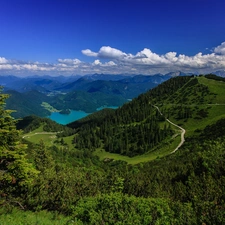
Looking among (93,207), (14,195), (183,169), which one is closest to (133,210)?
(93,207)

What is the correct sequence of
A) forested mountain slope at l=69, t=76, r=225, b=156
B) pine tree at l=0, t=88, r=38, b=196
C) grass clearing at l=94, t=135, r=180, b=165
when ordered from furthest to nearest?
forested mountain slope at l=69, t=76, r=225, b=156
grass clearing at l=94, t=135, r=180, b=165
pine tree at l=0, t=88, r=38, b=196

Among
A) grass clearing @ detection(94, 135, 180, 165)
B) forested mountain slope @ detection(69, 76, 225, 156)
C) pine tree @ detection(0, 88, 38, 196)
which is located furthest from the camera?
forested mountain slope @ detection(69, 76, 225, 156)

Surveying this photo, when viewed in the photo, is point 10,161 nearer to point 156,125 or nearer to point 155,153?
point 155,153

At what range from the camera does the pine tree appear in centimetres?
2341

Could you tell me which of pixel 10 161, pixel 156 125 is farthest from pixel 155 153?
pixel 10 161

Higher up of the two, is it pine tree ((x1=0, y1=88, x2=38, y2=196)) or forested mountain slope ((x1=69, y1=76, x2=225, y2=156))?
pine tree ((x1=0, y1=88, x2=38, y2=196))

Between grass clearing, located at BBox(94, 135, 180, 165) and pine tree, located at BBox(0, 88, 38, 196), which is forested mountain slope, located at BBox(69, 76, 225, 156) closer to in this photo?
grass clearing, located at BBox(94, 135, 180, 165)

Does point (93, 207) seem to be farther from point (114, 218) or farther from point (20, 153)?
point (20, 153)

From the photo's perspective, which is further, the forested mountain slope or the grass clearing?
the forested mountain slope

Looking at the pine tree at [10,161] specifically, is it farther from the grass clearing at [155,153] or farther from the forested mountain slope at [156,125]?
the forested mountain slope at [156,125]

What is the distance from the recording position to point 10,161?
80.0 ft

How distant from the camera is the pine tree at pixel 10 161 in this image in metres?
23.4

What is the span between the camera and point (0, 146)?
23328mm

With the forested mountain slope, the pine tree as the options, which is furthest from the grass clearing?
the pine tree
